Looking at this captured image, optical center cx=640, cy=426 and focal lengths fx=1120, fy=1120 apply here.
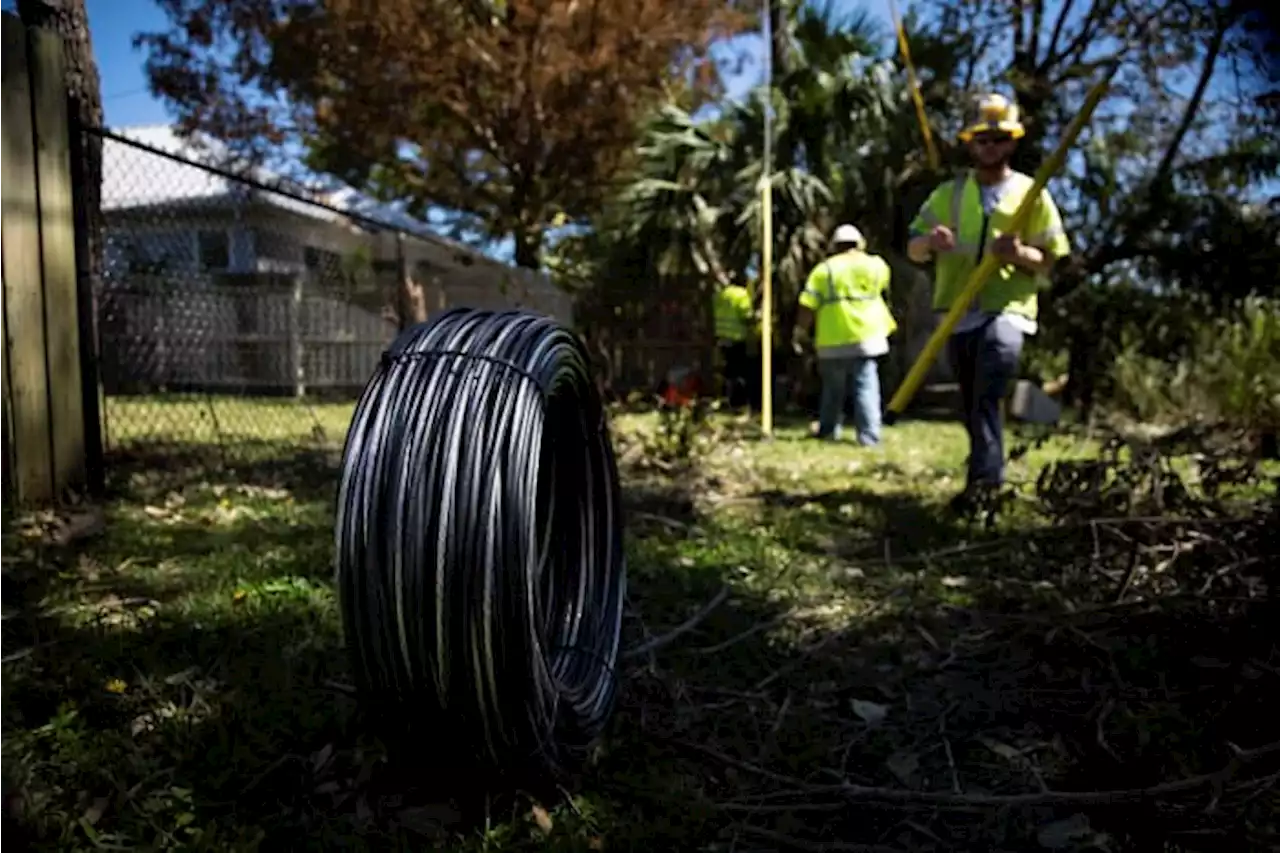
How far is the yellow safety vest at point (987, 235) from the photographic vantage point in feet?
17.1

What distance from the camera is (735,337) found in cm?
1232

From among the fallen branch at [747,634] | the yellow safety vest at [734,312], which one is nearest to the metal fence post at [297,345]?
the yellow safety vest at [734,312]

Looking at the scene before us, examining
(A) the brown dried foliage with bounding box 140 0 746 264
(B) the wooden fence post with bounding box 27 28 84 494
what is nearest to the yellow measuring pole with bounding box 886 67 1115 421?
(B) the wooden fence post with bounding box 27 28 84 494

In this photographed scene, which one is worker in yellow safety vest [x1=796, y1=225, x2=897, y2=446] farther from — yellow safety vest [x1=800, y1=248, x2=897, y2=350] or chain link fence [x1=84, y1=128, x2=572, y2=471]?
chain link fence [x1=84, y1=128, x2=572, y2=471]

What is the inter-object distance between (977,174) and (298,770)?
441 centimetres

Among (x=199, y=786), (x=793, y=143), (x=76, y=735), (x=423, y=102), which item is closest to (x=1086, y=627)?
(x=199, y=786)

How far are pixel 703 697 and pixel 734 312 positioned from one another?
9.48 metres

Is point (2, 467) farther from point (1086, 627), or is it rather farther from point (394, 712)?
point (1086, 627)

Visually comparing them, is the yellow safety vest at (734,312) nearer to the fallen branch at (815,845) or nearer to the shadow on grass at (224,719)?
the shadow on grass at (224,719)

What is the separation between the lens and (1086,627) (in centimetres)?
345

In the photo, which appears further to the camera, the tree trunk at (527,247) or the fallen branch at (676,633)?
the tree trunk at (527,247)

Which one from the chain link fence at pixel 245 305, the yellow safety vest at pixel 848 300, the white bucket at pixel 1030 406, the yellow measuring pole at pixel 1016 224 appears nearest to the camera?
the yellow measuring pole at pixel 1016 224

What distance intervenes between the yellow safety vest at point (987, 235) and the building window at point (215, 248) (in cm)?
1048

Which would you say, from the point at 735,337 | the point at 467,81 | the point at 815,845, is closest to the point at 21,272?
the point at 815,845
